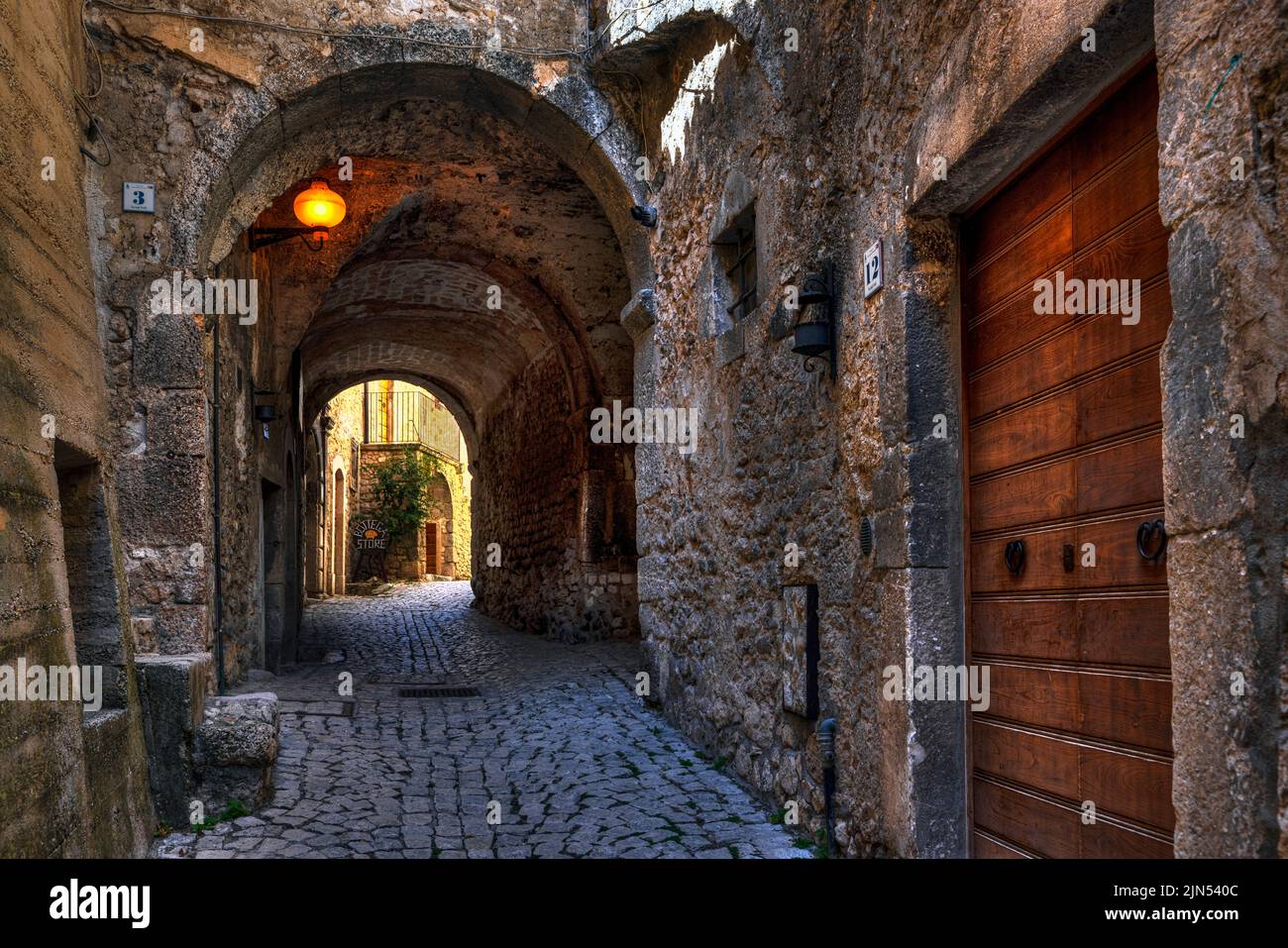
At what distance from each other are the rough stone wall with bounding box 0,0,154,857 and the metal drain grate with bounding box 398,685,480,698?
380cm

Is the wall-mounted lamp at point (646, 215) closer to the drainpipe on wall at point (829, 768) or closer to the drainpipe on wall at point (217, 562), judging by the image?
the drainpipe on wall at point (217, 562)

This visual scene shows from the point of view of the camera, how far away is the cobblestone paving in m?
4.20

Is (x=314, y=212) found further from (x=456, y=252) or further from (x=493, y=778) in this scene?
(x=493, y=778)

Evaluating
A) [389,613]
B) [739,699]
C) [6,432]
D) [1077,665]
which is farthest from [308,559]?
[1077,665]

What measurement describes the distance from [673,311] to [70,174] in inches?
132

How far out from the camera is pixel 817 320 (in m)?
4.02

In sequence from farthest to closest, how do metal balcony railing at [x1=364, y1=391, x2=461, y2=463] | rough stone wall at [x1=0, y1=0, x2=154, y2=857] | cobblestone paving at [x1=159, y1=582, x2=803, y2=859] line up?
metal balcony railing at [x1=364, y1=391, x2=461, y2=463]
cobblestone paving at [x1=159, y1=582, x2=803, y2=859]
rough stone wall at [x1=0, y1=0, x2=154, y2=857]

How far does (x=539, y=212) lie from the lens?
9281 mm

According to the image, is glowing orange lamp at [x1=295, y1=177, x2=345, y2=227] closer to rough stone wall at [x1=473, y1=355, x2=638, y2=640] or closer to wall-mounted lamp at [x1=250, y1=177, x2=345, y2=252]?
wall-mounted lamp at [x1=250, y1=177, x2=345, y2=252]

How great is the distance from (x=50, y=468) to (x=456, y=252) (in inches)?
286

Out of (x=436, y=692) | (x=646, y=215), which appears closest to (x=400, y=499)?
(x=436, y=692)

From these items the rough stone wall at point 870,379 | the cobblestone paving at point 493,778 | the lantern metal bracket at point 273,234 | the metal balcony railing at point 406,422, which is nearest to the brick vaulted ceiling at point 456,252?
the lantern metal bracket at point 273,234

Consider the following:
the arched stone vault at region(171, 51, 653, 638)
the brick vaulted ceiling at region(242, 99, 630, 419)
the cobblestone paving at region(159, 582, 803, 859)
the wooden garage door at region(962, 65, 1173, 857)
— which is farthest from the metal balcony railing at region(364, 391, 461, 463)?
the wooden garage door at region(962, 65, 1173, 857)

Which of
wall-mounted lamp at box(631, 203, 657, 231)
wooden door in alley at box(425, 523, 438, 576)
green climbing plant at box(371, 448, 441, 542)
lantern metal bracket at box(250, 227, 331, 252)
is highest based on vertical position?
lantern metal bracket at box(250, 227, 331, 252)
